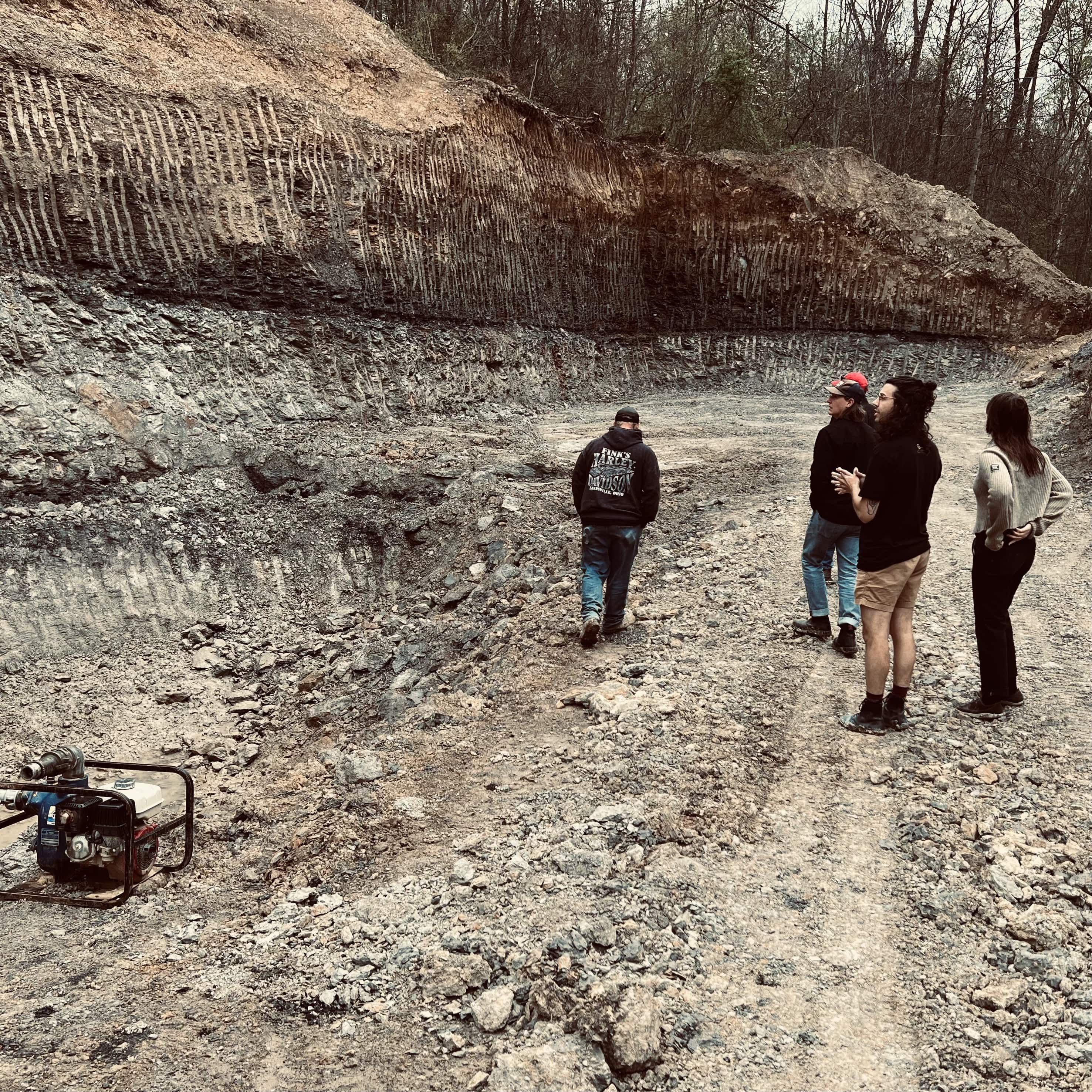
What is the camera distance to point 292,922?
408cm

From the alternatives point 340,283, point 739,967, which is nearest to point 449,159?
point 340,283

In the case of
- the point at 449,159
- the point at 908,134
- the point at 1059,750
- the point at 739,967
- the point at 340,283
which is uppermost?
the point at 908,134

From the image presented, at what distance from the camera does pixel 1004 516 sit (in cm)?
453

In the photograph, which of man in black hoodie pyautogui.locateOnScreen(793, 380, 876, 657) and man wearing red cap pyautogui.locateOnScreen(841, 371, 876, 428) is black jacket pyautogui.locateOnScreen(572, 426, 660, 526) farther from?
man wearing red cap pyautogui.locateOnScreen(841, 371, 876, 428)

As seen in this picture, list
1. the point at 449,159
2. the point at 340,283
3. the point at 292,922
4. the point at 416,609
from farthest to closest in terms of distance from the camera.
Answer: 1. the point at 449,159
2. the point at 340,283
3. the point at 416,609
4. the point at 292,922

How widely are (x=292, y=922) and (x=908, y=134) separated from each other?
2832cm

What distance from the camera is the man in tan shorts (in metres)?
4.50

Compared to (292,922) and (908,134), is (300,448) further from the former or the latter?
(908,134)

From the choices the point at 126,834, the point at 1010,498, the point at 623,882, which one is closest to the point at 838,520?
the point at 1010,498

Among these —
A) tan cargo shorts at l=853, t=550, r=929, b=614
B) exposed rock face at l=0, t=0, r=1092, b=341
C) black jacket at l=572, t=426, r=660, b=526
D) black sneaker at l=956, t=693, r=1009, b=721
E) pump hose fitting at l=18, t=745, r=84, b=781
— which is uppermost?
exposed rock face at l=0, t=0, r=1092, b=341

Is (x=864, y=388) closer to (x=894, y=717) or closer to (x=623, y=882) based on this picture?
(x=894, y=717)

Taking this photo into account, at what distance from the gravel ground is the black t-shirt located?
1.03 metres

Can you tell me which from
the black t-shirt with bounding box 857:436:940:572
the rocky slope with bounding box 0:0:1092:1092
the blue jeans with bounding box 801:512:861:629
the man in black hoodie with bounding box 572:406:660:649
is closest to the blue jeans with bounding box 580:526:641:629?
the man in black hoodie with bounding box 572:406:660:649

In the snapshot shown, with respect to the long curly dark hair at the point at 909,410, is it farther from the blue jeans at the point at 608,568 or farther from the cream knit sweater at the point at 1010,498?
the blue jeans at the point at 608,568
